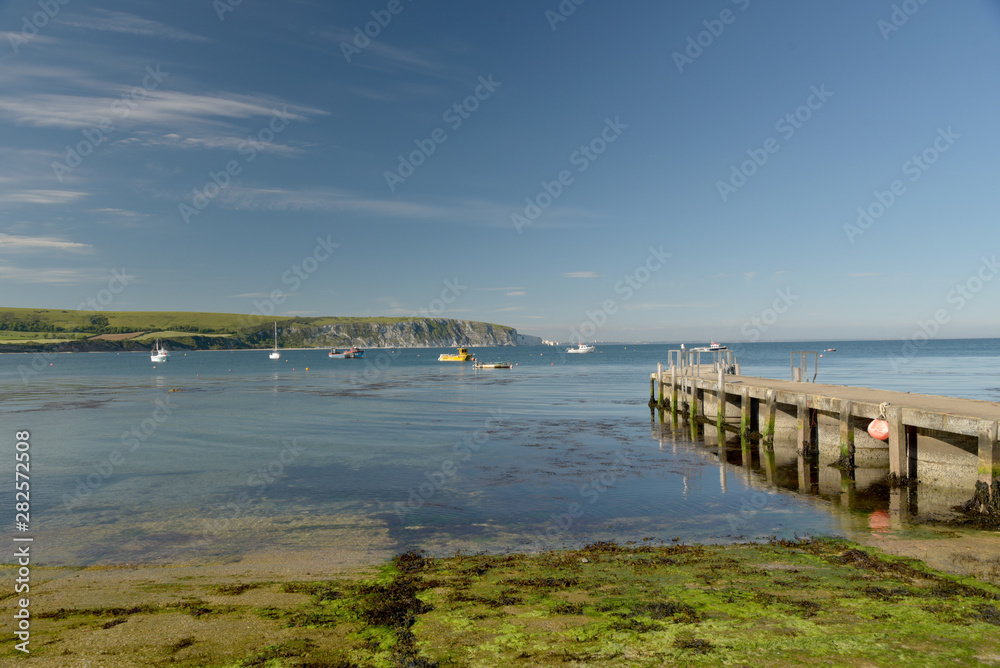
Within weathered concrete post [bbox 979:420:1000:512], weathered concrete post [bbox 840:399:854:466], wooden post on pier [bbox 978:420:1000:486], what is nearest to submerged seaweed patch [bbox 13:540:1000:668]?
weathered concrete post [bbox 979:420:1000:512]

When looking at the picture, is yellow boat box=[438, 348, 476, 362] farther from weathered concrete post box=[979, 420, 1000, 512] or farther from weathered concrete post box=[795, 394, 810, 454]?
weathered concrete post box=[979, 420, 1000, 512]

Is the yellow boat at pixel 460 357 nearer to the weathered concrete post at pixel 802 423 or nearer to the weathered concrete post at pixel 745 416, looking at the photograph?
the weathered concrete post at pixel 745 416

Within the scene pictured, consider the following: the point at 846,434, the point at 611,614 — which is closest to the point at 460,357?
the point at 846,434

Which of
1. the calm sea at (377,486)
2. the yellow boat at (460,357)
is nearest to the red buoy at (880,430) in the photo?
the calm sea at (377,486)

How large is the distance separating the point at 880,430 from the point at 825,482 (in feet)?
7.28

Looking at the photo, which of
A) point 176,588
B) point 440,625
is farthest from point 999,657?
point 176,588

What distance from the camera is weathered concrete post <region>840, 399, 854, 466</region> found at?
1906 cm

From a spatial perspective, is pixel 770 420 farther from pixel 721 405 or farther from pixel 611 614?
pixel 611 614

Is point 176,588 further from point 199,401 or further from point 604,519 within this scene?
point 199,401

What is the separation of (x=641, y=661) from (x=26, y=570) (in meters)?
11.0

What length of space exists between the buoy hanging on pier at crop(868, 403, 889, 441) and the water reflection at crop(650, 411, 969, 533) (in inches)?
50.3

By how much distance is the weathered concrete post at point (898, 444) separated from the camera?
16.6 m

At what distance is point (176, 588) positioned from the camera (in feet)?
31.2

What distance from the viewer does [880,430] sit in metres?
17.6
